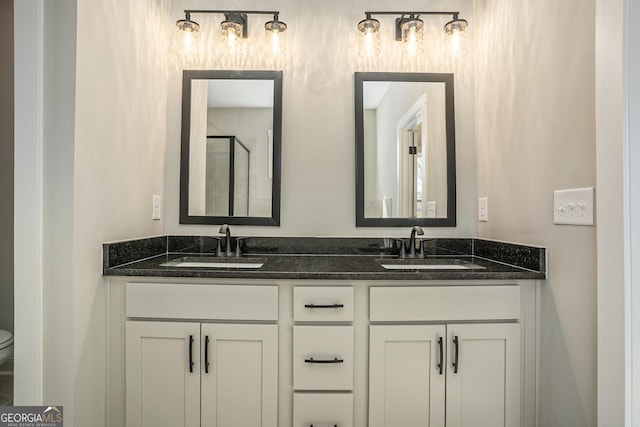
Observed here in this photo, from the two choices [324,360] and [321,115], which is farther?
[321,115]

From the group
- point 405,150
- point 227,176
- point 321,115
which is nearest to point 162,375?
point 227,176

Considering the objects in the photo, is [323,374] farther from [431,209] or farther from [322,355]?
[431,209]

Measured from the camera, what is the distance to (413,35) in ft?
5.90

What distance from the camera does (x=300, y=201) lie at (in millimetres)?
1878

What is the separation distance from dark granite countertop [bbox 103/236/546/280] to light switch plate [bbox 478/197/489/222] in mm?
133

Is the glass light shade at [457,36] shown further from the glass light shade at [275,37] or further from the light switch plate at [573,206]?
the light switch plate at [573,206]

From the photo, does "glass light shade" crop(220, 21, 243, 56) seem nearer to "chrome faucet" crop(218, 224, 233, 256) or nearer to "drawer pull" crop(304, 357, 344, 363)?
"chrome faucet" crop(218, 224, 233, 256)

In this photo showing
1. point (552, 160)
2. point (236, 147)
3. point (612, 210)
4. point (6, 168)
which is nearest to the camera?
point (612, 210)

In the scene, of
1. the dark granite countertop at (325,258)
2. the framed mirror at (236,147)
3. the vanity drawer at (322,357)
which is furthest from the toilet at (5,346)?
the vanity drawer at (322,357)

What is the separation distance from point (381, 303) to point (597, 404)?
0.74m

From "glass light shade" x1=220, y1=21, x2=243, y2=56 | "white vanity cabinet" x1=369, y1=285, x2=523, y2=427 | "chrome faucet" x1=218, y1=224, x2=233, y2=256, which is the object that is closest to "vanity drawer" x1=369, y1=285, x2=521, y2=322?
"white vanity cabinet" x1=369, y1=285, x2=523, y2=427

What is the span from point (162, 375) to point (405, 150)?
5.22ft

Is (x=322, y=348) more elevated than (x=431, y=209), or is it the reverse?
(x=431, y=209)

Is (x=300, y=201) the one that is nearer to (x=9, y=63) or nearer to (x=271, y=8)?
(x=271, y=8)
